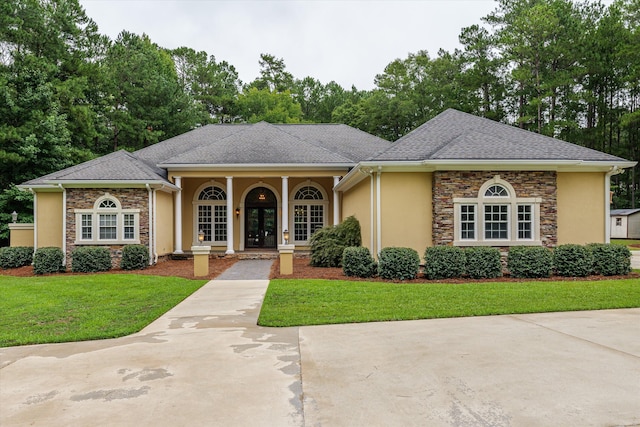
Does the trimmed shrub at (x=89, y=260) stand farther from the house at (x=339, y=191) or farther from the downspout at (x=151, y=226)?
the downspout at (x=151, y=226)

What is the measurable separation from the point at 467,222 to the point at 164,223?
11382 millimetres

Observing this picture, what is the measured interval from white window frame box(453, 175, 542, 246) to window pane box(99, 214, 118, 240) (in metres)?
11.5

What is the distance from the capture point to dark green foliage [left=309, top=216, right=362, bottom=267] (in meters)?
14.1

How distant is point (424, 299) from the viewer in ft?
27.1

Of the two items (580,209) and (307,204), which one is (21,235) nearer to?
(307,204)

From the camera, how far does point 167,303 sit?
8.31m

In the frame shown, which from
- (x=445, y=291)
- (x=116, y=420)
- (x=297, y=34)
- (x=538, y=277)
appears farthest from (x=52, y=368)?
(x=297, y=34)

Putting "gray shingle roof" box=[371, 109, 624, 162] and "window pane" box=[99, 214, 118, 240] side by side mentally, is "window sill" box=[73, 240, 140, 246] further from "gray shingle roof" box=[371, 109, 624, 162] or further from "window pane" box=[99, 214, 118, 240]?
"gray shingle roof" box=[371, 109, 624, 162]

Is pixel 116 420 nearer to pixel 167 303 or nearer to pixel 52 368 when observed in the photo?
pixel 52 368

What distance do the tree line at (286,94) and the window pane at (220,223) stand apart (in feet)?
30.1

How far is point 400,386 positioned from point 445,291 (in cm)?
564

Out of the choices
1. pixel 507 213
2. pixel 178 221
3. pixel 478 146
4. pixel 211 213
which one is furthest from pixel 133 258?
pixel 507 213

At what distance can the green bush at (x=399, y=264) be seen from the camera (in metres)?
11.1

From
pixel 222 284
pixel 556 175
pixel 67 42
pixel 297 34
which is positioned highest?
pixel 297 34
